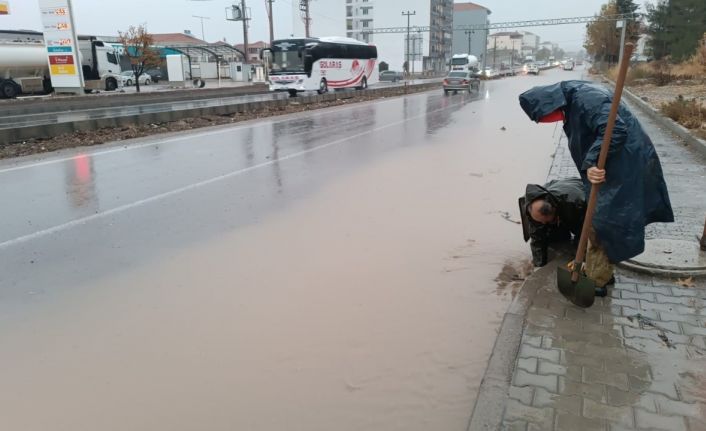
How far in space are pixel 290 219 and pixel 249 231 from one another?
0.65 meters

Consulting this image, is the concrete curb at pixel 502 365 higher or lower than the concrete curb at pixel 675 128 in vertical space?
lower

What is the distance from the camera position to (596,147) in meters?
3.53

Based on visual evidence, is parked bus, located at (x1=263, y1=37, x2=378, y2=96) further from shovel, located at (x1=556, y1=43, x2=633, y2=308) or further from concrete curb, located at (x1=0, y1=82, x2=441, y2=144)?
shovel, located at (x1=556, y1=43, x2=633, y2=308)

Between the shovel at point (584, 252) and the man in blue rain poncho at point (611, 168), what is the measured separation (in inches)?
3.4

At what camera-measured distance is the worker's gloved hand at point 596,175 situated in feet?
11.2

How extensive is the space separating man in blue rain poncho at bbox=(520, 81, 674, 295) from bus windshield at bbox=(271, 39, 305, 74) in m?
27.5

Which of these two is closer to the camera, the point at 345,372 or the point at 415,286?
the point at 345,372

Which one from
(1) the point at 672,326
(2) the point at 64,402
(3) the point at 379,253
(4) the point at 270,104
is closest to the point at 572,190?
(1) the point at 672,326

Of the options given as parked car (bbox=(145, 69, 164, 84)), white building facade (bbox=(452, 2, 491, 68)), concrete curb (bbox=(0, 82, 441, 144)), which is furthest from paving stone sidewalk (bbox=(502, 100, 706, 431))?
white building facade (bbox=(452, 2, 491, 68))

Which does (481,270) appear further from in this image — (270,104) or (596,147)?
(270,104)

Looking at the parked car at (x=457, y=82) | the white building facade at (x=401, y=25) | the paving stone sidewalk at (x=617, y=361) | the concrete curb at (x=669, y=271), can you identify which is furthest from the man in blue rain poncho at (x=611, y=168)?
the white building facade at (x=401, y=25)

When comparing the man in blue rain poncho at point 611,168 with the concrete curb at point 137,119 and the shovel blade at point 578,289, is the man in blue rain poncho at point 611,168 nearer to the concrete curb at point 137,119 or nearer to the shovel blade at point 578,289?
the shovel blade at point 578,289

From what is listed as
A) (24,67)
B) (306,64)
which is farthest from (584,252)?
(24,67)

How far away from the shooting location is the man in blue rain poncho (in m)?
3.53
